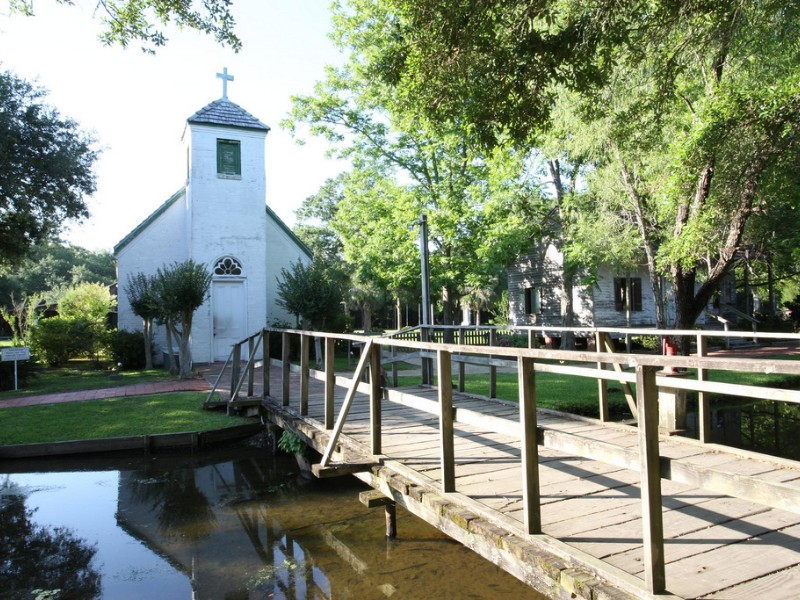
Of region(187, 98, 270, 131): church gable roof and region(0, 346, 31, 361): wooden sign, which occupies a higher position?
region(187, 98, 270, 131): church gable roof

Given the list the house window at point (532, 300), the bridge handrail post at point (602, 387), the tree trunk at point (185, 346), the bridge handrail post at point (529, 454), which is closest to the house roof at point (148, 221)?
the tree trunk at point (185, 346)

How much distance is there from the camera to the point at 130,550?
570 cm

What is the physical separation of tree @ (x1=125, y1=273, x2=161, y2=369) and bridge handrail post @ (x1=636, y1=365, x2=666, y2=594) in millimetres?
13626

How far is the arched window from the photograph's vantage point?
1783 cm

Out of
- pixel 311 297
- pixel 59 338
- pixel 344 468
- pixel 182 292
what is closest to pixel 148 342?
pixel 59 338

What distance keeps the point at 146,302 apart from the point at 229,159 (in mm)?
5429

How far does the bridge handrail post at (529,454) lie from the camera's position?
3.28 metres

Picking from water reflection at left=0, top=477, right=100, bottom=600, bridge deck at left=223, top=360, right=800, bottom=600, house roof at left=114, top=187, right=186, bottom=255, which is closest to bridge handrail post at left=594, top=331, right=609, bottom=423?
bridge deck at left=223, top=360, right=800, bottom=600

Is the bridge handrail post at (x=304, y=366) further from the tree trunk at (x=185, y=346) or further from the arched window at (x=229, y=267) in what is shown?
the arched window at (x=229, y=267)

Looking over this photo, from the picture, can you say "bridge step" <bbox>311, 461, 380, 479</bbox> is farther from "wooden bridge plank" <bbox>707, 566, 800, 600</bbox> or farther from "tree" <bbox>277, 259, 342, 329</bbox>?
"tree" <bbox>277, 259, 342, 329</bbox>

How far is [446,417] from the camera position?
411 centimetres

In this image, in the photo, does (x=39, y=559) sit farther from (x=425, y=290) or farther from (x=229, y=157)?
(x=229, y=157)

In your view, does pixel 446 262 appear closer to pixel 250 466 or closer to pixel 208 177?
pixel 208 177

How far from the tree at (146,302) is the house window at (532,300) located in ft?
55.9
